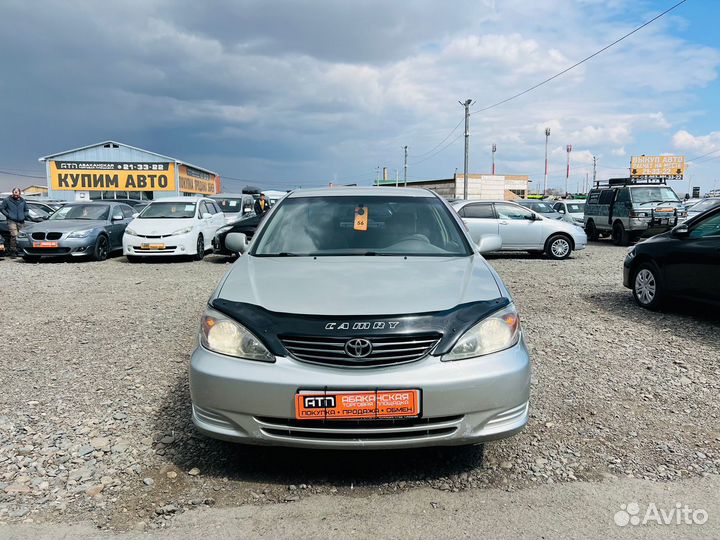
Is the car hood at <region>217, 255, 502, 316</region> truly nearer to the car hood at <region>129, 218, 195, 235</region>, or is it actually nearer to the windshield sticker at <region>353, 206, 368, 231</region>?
the windshield sticker at <region>353, 206, 368, 231</region>

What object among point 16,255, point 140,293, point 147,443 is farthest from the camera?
point 16,255

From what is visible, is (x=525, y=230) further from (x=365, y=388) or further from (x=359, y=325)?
(x=365, y=388)

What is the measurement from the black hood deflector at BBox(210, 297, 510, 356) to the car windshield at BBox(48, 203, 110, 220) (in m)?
13.3

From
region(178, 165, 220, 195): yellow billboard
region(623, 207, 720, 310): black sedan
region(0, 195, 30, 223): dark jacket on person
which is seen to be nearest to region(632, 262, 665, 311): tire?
region(623, 207, 720, 310): black sedan

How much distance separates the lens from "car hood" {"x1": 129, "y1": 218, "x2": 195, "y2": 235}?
42.4ft

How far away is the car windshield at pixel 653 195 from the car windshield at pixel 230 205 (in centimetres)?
1289

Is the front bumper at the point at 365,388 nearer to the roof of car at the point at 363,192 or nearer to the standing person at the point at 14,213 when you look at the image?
the roof of car at the point at 363,192

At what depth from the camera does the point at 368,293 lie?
9.60 feet

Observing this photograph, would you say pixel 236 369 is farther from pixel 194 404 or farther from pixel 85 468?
pixel 85 468

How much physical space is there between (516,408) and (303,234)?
2.10 meters

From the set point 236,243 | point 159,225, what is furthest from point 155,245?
point 236,243

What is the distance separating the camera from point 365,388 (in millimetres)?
2535

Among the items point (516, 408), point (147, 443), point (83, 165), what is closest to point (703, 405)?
point (516, 408)

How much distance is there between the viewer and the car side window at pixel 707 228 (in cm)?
621
